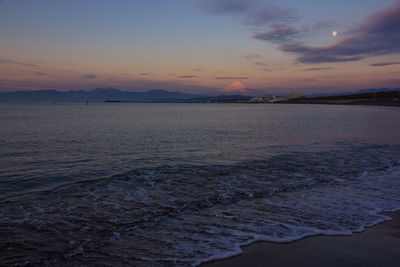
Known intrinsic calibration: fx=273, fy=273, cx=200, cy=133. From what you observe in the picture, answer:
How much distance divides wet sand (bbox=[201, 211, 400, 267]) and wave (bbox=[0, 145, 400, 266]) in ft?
0.93

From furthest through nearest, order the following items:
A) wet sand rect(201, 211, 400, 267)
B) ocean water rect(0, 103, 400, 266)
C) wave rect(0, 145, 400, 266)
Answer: ocean water rect(0, 103, 400, 266) → wave rect(0, 145, 400, 266) → wet sand rect(201, 211, 400, 267)

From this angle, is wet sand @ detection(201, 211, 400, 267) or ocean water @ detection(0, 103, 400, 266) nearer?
wet sand @ detection(201, 211, 400, 267)

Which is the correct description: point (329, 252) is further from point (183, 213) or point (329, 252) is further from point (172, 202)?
point (172, 202)

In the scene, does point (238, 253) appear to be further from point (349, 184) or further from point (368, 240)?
point (349, 184)

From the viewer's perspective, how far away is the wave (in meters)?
5.96

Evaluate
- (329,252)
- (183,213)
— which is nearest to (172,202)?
(183,213)

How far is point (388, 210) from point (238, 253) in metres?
5.58

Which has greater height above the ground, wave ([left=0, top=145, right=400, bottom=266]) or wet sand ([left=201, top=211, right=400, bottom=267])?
wet sand ([left=201, top=211, right=400, bottom=267])

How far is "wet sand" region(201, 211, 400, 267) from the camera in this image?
17.5 ft

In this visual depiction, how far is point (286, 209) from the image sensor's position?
27.7ft

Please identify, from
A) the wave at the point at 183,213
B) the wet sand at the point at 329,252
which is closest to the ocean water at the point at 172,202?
the wave at the point at 183,213

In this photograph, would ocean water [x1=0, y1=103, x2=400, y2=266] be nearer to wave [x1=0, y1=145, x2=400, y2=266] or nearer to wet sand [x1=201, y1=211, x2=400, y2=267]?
wave [x1=0, y1=145, x2=400, y2=266]

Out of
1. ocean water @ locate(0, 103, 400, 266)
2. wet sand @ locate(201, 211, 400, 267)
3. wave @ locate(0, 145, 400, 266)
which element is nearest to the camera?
wet sand @ locate(201, 211, 400, 267)

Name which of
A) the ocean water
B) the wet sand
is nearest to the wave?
the ocean water
